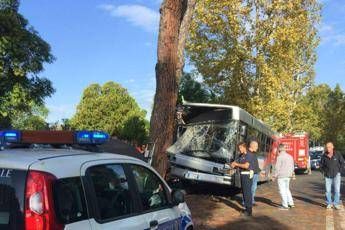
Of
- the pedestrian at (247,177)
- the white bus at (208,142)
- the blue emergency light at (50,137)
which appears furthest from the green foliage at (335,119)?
the blue emergency light at (50,137)

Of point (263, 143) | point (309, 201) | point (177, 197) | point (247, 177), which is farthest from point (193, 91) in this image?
point (177, 197)

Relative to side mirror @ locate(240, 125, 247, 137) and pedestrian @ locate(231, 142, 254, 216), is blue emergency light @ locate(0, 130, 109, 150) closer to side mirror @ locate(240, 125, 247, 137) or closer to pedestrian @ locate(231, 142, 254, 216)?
pedestrian @ locate(231, 142, 254, 216)

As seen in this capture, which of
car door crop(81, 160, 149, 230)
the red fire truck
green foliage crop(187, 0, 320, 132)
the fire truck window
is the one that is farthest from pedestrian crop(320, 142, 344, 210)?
the red fire truck

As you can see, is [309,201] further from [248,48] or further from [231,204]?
[248,48]

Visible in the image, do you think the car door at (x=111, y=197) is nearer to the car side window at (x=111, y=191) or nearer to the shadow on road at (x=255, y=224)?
the car side window at (x=111, y=191)

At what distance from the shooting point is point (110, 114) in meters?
71.3

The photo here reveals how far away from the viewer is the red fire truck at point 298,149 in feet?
135

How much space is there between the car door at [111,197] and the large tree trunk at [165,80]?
22.3 feet

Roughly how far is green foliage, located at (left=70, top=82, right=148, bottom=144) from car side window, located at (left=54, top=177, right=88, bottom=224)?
6225cm

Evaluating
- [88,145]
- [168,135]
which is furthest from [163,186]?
[168,135]

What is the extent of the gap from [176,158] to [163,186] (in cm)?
1149

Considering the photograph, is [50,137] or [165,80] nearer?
[50,137]

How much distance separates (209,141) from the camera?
17.8 m

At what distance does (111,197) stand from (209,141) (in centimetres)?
1259
